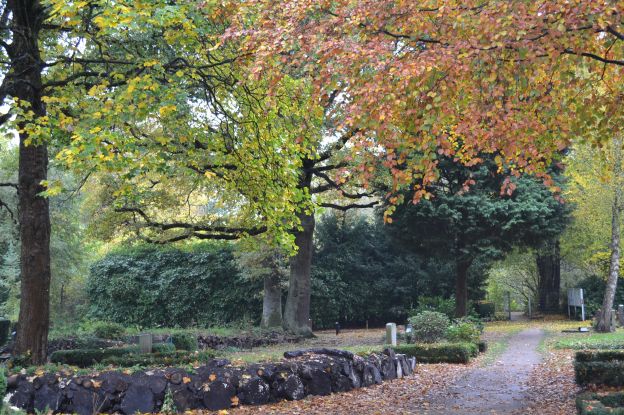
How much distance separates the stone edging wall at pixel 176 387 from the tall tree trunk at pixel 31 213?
6.15 ft

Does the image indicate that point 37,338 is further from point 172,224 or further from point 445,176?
point 445,176

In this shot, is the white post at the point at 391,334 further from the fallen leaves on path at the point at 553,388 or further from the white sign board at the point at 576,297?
the white sign board at the point at 576,297

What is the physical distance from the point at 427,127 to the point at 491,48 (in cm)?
124

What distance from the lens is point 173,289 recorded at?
2762 cm

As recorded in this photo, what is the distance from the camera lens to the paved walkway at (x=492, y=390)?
9258 mm

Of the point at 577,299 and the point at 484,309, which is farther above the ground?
the point at 577,299

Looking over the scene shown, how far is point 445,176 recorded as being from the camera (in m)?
24.8

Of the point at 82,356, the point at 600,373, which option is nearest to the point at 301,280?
the point at 82,356

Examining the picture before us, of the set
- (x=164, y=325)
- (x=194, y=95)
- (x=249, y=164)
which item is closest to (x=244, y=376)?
(x=249, y=164)

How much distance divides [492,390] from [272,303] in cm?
1586

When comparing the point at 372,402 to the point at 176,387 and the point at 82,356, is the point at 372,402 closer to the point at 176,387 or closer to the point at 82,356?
the point at 176,387

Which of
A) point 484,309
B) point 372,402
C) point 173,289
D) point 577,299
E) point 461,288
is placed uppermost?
point 461,288

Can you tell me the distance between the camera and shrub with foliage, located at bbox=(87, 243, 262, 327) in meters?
27.5

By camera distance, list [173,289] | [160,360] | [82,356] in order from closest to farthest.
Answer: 1. [160,360]
2. [82,356]
3. [173,289]
